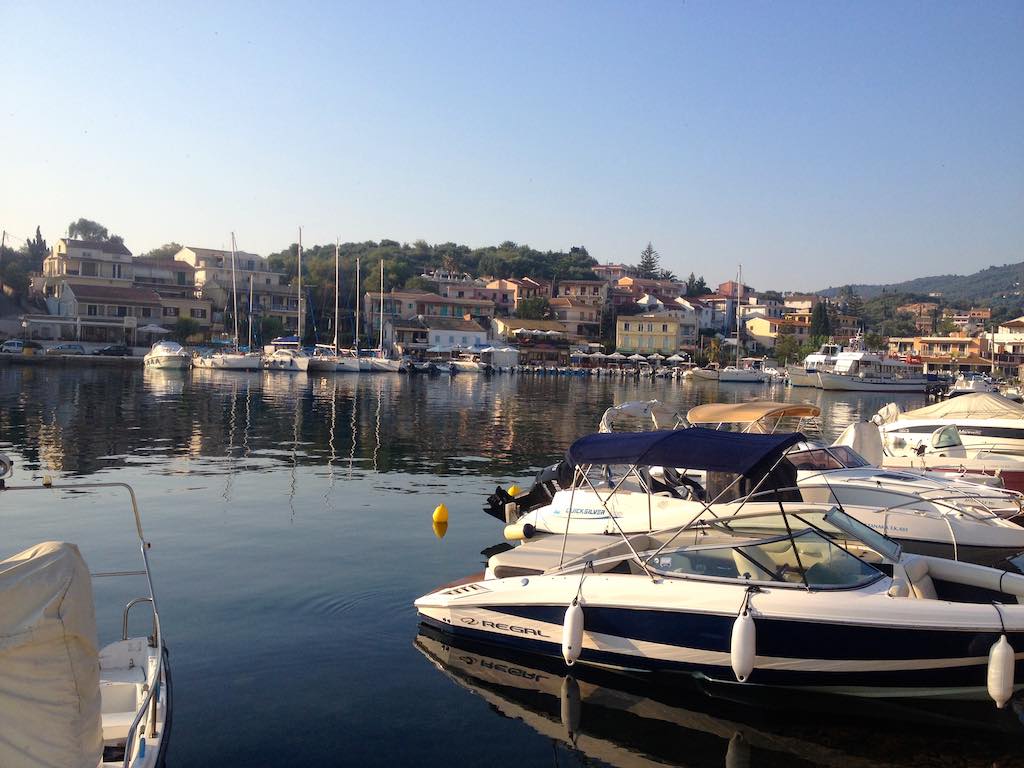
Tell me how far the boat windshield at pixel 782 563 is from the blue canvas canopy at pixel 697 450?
95 centimetres

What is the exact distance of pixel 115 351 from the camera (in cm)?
8462

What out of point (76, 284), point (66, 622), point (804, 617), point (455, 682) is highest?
point (76, 284)

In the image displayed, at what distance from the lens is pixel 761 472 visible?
10414mm

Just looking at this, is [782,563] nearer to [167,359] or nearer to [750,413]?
[750,413]

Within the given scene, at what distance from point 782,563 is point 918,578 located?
1.82 m

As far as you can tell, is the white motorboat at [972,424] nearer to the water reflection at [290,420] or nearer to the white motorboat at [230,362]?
the water reflection at [290,420]

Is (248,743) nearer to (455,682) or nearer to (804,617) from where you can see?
(455,682)

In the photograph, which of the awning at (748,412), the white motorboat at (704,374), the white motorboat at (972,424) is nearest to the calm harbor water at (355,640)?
the awning at (748,412)

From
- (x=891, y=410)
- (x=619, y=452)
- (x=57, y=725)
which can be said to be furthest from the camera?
(x=891, y=410)

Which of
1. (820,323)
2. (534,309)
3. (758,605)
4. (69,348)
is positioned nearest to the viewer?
(758,605)

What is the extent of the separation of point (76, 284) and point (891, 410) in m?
87.2

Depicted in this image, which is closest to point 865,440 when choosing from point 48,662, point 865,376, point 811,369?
point 48,662

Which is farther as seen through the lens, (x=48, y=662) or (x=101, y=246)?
(x=101, y=246)

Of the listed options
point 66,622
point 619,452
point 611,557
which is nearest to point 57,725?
point 66,622
